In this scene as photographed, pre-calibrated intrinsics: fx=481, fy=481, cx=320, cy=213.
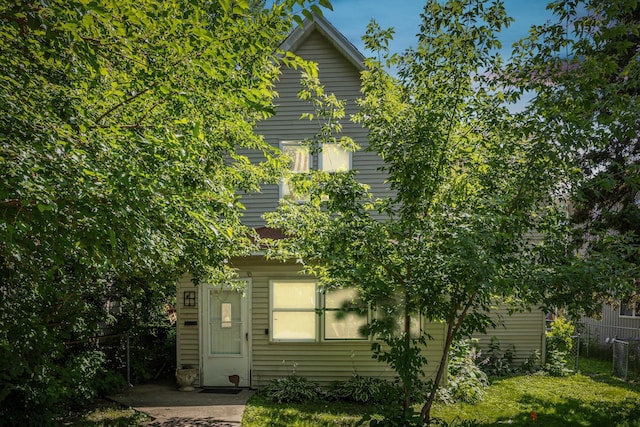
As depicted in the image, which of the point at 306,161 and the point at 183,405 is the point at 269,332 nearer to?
the point at 183,405

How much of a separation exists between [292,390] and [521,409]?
4314 mm

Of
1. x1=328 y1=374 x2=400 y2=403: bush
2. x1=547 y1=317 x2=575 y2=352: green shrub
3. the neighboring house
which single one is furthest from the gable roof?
x1=547 y1=317 x2=575 y2=352: green shrub

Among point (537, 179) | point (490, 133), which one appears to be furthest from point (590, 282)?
point (490, 133)

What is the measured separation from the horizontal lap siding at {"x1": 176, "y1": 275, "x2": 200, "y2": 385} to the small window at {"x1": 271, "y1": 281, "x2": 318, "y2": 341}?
171cm

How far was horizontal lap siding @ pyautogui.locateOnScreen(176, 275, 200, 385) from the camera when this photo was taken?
10.5 m

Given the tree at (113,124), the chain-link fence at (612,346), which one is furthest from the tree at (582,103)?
the chain-link fence at (612,346)

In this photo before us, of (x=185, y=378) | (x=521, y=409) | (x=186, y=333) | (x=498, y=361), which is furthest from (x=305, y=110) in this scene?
(x=498, y=361)

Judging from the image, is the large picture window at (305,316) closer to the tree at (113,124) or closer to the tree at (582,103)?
the tree at (113,124)

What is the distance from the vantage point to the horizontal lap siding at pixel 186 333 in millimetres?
10453

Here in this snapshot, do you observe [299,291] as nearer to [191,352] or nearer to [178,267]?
[191,352]

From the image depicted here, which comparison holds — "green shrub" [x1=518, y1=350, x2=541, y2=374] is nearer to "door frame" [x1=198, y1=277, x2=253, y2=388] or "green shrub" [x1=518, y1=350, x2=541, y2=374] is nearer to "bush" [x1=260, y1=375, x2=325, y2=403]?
"bush" [x1=260, y1=375, x2=325, y2=403]

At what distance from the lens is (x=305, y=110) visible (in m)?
11.9

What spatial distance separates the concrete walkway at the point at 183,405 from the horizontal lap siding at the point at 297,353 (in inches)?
31.3

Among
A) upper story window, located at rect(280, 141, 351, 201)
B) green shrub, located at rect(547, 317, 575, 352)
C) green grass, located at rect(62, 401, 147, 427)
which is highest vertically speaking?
upper story window, located at rect(280, 141, 351, 201)
